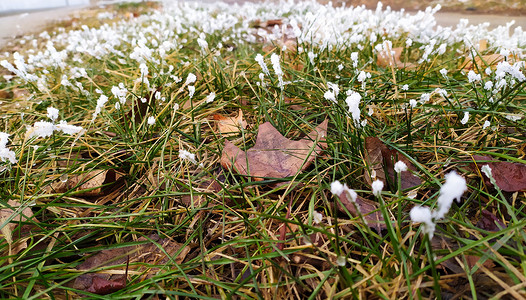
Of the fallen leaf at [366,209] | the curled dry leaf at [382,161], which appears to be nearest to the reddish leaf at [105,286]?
the fallen leaf at [366,209]

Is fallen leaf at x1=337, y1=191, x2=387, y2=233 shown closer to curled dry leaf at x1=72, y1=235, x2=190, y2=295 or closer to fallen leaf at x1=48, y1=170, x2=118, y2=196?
curled dry leaf at x1=72, y1=235, x2=190, y2=295

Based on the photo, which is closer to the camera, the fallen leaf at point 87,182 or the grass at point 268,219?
the grass at point 268,219

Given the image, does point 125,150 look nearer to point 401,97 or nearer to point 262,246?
point 262,246

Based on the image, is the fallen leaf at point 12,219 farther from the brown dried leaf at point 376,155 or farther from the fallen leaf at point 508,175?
the fallen leaf at point 508,175

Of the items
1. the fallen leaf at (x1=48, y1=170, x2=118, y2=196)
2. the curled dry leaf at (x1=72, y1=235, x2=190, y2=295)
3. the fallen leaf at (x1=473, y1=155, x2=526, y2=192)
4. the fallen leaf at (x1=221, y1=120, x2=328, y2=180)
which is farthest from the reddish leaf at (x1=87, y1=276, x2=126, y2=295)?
the fallen leaf at (x1=473, y1=155, x2=526, y2=192)

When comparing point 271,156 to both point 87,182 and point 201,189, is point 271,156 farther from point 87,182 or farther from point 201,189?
point 87,182
